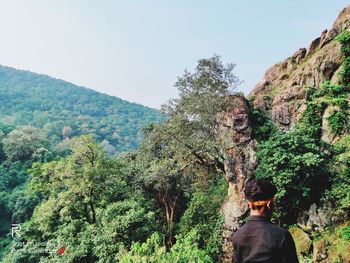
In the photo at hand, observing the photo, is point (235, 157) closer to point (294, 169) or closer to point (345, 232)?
point (294, 169)

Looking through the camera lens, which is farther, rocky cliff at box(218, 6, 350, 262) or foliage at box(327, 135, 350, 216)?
rocky cliff at box(218, 6, 350, 262)

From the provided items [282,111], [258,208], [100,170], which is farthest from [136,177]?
[258,208]

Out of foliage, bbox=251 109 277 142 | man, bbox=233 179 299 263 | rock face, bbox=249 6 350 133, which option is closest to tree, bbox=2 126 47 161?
rock face, bbox=249 6 350 133

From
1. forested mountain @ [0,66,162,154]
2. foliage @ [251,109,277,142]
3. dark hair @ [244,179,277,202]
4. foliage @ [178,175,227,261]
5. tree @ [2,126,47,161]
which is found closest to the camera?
dark hair @ [244,179,277,202]

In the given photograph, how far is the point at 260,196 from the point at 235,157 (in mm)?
12742

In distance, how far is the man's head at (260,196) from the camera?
224 cm

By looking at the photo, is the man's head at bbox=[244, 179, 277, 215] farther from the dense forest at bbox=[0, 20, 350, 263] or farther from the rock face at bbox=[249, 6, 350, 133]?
the rock face at bbox=[249, 6, 350, 133]

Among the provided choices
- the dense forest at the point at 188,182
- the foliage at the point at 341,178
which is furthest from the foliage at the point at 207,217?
the foliage at the point at 341,178

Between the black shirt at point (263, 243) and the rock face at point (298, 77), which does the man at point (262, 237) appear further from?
the rock face at point (298, 77)

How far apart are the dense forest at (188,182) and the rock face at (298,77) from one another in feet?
1.45

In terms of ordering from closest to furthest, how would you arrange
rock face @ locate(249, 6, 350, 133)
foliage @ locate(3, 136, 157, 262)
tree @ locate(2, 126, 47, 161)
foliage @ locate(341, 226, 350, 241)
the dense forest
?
foliage @ locate(341, 226, 350, 241)
the dense forest
foliage @ locate(3, 136, 157, 262)
rock face @ locate(249, 6, 350, 133)
tree @ locate(2, 126, 47, 161)

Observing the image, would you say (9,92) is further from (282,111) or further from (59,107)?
(282,111)

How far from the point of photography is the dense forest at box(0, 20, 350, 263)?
12.4m

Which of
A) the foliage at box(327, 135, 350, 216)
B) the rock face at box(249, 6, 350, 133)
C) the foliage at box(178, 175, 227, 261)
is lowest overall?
the foliage at box(178, 175, 227, 261)
